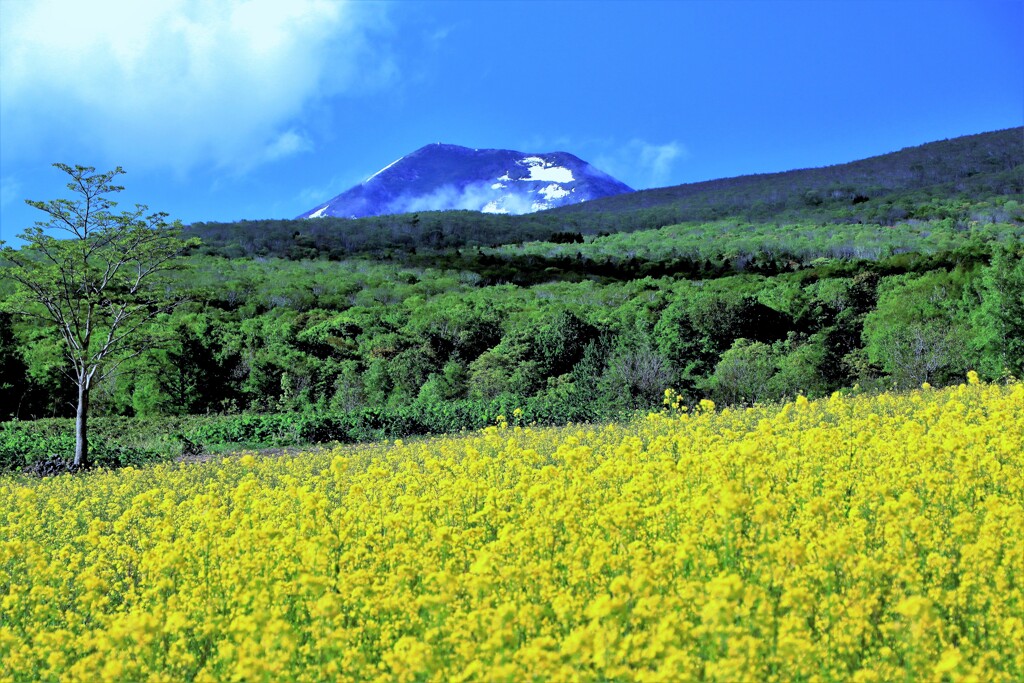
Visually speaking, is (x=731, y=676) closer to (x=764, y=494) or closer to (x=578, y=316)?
(x=764, y=494)

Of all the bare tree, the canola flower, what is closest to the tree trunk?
the bare tree

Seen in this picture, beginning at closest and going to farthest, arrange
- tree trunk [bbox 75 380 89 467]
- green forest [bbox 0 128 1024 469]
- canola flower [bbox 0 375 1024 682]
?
canola flower [bbox 0 375 1024 682]
tree trunk [bbox 75 380 89 467]
green forest [bbox 0 128 1024 469]

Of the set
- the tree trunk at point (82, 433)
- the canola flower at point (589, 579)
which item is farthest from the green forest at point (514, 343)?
the canola flower at point (589, 579)

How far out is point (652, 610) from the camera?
3.41 m

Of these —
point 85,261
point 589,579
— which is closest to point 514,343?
point 85,261

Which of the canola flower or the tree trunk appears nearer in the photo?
the canola flower

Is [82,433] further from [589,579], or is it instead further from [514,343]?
[589,579]

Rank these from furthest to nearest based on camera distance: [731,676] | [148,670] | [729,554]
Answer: [729,554]
[148,670]
[731,676]

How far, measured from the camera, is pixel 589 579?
4438mm

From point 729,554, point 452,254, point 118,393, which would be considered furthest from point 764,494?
point 452,254

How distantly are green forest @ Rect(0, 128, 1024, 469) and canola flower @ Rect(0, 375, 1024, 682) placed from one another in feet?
27.8

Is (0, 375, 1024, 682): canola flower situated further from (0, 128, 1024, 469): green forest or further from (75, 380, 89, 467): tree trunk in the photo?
(0, 128, 1024, 469): green forest

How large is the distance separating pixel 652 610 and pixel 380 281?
30.1 meters

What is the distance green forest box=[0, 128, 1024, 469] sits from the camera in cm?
1808
